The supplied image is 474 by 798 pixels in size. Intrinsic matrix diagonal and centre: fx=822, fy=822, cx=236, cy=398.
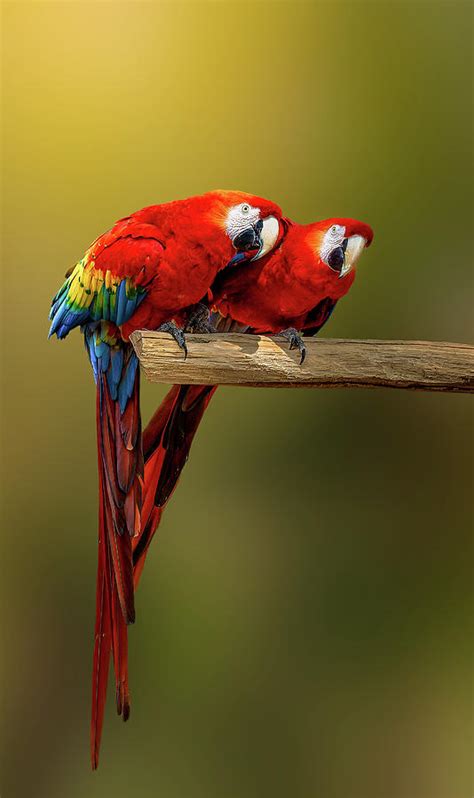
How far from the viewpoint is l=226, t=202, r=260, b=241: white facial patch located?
4.83 feet

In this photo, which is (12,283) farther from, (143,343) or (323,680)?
(323,680)

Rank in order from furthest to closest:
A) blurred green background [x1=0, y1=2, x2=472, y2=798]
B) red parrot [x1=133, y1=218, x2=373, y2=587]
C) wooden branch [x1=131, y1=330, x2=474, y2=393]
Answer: blurred green background [x1=0, y1=2, x2=472, y2=798]
red parrot [x1=133, y1=218, x2=373, y2=587]
wooden branch [x1=131, y1=330, x2=474, y2=393]

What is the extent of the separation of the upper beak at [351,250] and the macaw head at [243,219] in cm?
15

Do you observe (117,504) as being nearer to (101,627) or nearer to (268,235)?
→ (101,627)

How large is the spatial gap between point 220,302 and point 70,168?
1.71 ft

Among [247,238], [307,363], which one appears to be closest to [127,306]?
[247,238]

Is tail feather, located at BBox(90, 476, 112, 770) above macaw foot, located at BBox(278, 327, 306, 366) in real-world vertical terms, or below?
below

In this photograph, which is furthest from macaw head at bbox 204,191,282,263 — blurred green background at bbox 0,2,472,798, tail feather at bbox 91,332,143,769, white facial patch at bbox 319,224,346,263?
blurred green background at bbox 0,2,472,798

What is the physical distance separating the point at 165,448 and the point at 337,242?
0.53 meters

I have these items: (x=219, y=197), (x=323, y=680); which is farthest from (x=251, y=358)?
(x=323, y=680)

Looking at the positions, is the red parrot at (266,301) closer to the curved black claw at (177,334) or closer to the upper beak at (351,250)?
the upper beak at (351,250)

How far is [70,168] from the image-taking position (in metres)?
1.81

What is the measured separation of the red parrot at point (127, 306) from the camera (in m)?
1.46

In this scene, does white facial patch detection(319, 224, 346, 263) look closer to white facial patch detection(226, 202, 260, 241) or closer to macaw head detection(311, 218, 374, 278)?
macaw head detection(311, 218, 374, 278)
